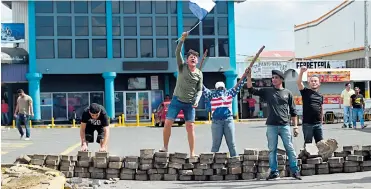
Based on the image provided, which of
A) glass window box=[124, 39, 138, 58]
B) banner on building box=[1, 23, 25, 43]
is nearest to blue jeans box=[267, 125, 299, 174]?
glass window box=[124, 39, 138, 58]

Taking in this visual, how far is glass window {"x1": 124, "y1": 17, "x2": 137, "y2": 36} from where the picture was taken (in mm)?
36062

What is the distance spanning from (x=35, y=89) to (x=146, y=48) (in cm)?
810

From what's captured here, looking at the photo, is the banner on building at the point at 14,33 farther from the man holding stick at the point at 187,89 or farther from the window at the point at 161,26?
the man holding stick at the point at 187,89

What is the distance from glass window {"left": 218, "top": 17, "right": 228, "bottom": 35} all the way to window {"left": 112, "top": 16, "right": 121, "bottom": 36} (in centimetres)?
724

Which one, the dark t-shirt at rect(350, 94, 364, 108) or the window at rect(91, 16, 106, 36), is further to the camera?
the window at rect(91, 16, 106, 36)

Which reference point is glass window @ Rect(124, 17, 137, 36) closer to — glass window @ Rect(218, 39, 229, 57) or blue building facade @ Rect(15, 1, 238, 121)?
blue building facade @ Rect(15, 1, 238, 121)

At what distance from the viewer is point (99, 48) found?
35656 mm

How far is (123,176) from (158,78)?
28185 mm

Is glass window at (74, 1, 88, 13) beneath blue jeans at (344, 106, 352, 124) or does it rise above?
above

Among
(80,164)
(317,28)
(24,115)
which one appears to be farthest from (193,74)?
(317,28)

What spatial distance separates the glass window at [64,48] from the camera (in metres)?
35.2

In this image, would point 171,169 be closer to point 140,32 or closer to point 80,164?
point 80,164

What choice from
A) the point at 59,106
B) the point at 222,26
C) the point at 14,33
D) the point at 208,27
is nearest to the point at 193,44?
the point at 208,27

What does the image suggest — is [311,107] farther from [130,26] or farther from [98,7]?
[98,7]
